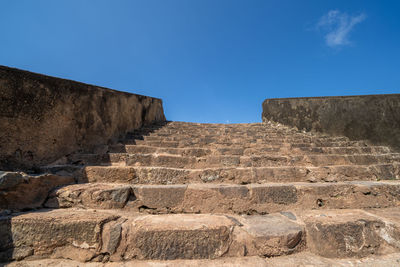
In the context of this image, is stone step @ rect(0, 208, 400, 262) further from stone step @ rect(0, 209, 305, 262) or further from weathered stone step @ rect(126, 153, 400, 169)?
weathered stone step @ rect(126, 153, 400, 169)

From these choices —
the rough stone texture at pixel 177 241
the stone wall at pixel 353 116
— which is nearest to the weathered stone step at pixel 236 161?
the rough stone texture at pixel 177 241

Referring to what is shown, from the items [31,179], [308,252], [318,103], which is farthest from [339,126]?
[31,179]

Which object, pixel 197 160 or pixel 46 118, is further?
pixel 197 160

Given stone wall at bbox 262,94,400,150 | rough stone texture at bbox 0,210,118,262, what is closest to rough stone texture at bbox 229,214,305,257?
rough stone texture at bbox 0,210,118,262

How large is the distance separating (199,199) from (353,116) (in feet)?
18.3

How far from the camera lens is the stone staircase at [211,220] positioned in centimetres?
125

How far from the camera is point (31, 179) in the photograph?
1.62m

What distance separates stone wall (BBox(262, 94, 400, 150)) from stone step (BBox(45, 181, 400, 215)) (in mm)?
4164

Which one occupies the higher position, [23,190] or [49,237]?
[23,190]

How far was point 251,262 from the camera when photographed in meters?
1.20

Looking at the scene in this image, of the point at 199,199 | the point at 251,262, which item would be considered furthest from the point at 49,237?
the point at 251,262

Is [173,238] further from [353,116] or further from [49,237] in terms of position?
[353,116]

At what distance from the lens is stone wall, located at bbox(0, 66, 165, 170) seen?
1.99 m

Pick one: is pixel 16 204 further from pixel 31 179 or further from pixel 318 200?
pixel 318 200
